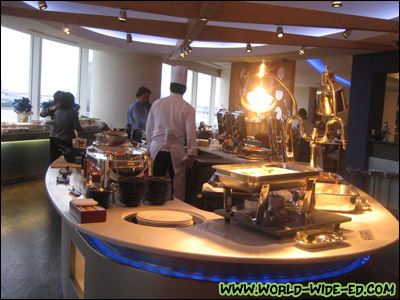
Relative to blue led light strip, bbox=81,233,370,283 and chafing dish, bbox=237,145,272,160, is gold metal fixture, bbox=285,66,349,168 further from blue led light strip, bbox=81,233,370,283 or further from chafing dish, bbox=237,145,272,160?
chafing dish, bbox=237,145,272,160

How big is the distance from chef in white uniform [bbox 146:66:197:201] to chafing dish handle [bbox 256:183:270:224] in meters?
2.29

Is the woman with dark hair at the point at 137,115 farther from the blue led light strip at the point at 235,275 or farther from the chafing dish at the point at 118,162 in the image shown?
the blue led light strip at the point at 235,275

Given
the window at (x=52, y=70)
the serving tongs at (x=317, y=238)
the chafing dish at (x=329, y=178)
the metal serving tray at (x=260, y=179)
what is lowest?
the serving tongs at (x=317, y=238)

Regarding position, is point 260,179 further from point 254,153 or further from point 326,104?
point 254,153

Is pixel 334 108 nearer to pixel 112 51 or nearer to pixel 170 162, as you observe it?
pixel 170 162

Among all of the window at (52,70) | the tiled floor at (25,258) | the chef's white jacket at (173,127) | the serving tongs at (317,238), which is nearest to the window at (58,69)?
the window at (52,70)

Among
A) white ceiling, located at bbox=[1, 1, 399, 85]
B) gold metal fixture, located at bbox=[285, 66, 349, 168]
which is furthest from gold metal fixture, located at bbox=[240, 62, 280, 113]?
white ceiling, located at bbox=[1, 1, 399, 85]

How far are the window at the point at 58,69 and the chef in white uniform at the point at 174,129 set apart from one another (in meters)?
3.62

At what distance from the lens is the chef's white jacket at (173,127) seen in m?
3.90

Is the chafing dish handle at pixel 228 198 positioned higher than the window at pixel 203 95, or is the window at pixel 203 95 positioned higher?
the window at pixel 203 95

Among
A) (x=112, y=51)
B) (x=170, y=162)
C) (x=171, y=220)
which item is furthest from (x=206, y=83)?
(x=171, y=220)

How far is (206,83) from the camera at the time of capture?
13.4 meters

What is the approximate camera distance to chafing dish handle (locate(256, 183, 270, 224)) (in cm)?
162

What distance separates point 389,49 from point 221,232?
522cm
